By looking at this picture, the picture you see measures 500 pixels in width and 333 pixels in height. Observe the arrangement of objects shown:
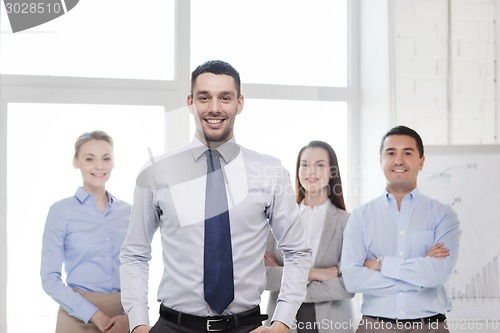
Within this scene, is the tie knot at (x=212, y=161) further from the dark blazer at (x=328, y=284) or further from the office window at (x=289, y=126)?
the office window at (x=289, y=126)

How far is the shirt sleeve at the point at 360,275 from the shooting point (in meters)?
2.75

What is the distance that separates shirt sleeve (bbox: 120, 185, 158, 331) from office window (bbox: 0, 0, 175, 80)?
1562mm

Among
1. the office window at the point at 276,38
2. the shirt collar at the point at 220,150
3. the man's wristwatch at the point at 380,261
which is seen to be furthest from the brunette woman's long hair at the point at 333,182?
the shirt collar at the point at 220,150

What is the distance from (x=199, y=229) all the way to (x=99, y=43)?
5.98ft

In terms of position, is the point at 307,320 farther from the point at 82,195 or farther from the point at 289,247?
the point at 82,195

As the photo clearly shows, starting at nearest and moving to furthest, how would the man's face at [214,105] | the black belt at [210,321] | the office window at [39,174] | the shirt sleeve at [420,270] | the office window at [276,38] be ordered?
the black belt at [210,321], the man's face at [214,105], the shirt sleeve at [420,270], the office window at [39,174], the office window at [276,38]

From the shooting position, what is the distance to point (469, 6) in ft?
11.7

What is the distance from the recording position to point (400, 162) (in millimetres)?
2889

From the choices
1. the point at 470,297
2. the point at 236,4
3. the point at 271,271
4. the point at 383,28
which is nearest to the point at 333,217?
the point at 271,271

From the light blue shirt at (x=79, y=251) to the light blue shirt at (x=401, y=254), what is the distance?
1038mm

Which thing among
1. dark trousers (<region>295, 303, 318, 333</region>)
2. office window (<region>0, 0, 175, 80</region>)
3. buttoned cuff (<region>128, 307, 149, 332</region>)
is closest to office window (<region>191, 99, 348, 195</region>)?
office window (<region>0, 0, 175, 80</region>)

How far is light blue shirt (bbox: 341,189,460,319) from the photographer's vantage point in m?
2.73

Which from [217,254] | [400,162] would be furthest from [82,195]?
[400,162]

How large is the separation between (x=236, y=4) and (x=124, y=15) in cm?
65
